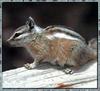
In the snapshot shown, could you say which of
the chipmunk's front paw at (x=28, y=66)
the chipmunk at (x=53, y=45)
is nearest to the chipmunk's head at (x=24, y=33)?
the chipmunk at (x=53, y=45)

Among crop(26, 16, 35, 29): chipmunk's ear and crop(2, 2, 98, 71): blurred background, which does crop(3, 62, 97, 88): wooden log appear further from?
crop(26, 16, 35, 29): chipmunk's ear

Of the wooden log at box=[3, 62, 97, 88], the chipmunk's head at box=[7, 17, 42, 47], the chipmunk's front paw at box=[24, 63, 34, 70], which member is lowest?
the wooden log at box=[3, 62, 97, 88]

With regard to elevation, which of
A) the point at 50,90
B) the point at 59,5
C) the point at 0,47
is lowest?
the point at 50,90

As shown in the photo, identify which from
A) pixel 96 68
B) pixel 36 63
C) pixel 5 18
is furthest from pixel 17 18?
pixel 96 68

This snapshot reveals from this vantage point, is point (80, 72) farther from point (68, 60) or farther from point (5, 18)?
point (5, 18)

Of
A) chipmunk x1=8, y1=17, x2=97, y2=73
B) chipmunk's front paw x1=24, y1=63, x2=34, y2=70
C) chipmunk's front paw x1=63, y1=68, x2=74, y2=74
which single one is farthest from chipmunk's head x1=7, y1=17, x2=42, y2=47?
chipmunk's front paw x1=63, y1=68, x2=74, y2=74

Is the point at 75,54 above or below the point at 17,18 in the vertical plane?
below

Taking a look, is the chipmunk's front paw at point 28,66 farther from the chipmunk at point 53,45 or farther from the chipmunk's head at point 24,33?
the chipmunk's head at point 24,33

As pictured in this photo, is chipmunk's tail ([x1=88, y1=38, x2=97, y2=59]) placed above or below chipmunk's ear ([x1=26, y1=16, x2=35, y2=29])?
below

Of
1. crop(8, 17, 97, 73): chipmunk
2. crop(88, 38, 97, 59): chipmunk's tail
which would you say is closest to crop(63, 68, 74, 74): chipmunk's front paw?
crop(8, 17, 97, 73): chipmunk
